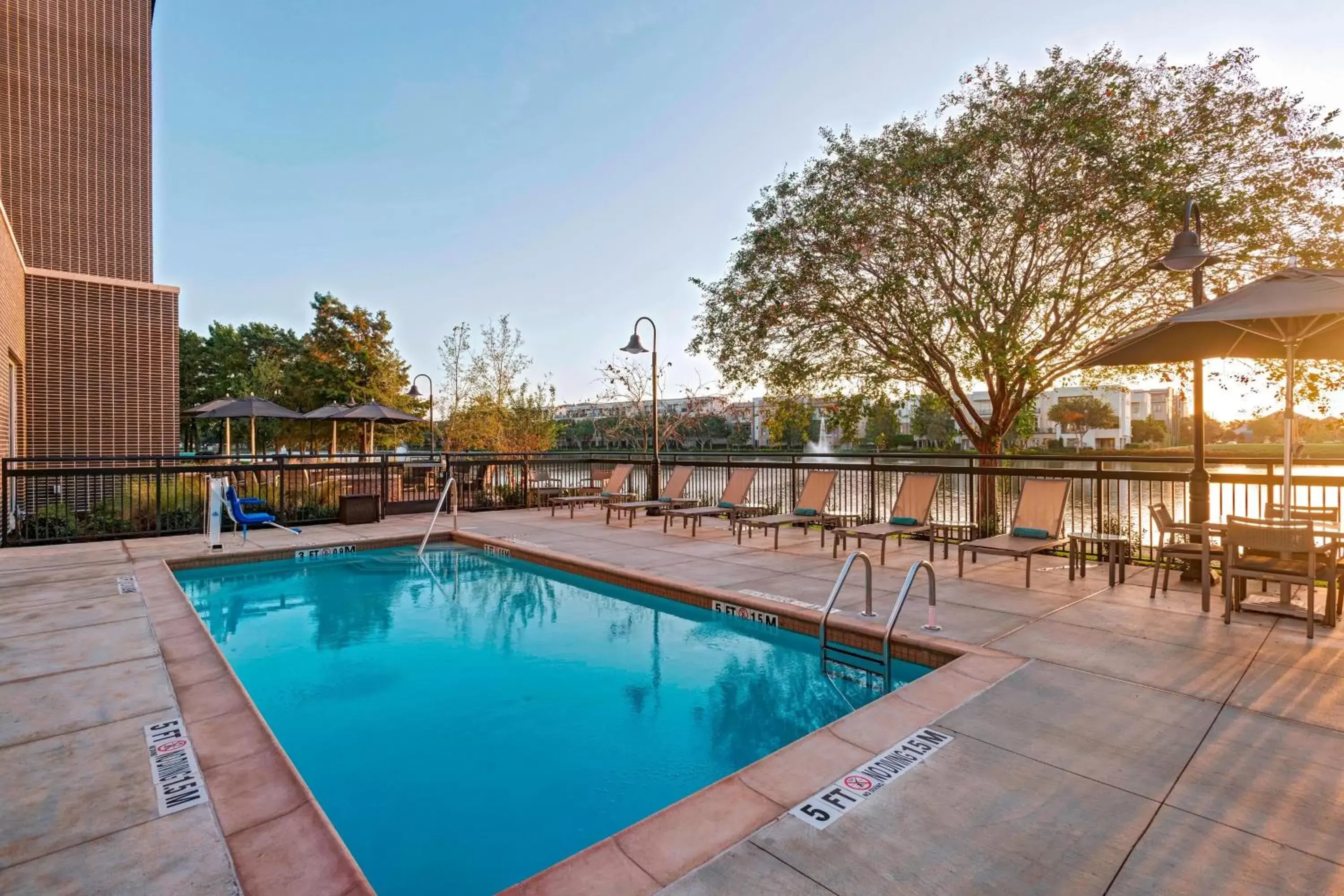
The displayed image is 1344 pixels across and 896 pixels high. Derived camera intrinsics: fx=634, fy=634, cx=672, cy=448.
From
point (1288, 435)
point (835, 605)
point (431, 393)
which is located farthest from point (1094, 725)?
point (431, 393)

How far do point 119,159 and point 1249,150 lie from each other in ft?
67.4

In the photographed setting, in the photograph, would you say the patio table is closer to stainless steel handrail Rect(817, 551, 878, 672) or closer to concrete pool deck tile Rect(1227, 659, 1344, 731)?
concrete pool deck tile Rect(1227, 659, 1344, 731)

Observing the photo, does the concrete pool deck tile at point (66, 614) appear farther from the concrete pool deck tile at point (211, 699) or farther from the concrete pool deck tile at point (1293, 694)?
the concrete pool deck tile at point (1293, 694)

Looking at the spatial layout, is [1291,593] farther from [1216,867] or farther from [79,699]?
[79,699]

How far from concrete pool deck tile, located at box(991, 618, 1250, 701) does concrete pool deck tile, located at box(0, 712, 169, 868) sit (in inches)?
186

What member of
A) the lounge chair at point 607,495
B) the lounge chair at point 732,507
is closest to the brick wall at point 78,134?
the lounge chair at point 607,495

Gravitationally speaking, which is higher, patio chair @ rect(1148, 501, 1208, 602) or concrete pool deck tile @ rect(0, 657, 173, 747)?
patio chair @ rect(1148, 501, 1208, 602)

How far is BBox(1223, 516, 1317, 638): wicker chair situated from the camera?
13.9 ft

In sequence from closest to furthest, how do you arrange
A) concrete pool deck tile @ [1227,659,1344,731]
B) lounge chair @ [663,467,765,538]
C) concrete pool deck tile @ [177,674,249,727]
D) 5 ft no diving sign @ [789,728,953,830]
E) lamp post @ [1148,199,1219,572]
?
5 ft no diving sign @ [789,728,953,830], concrete pool deck tile @ [1227,659,1344,731], concrete pool deck tile @ [177,674,249,727], lamp post @ [1148,199,1219,572], lounge chair @ [663,467,765,538]

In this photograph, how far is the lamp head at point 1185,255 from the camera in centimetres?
534

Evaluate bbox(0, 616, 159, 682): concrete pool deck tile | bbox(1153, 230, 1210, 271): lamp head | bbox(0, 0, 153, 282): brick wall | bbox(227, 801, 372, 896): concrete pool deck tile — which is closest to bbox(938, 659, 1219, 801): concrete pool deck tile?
bbox(227, 801, 372, 896): concrete pool deck tile

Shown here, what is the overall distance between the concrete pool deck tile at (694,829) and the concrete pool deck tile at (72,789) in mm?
1922

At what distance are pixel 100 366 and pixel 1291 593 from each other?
17.6m

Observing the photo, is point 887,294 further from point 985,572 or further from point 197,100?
point 197,100
